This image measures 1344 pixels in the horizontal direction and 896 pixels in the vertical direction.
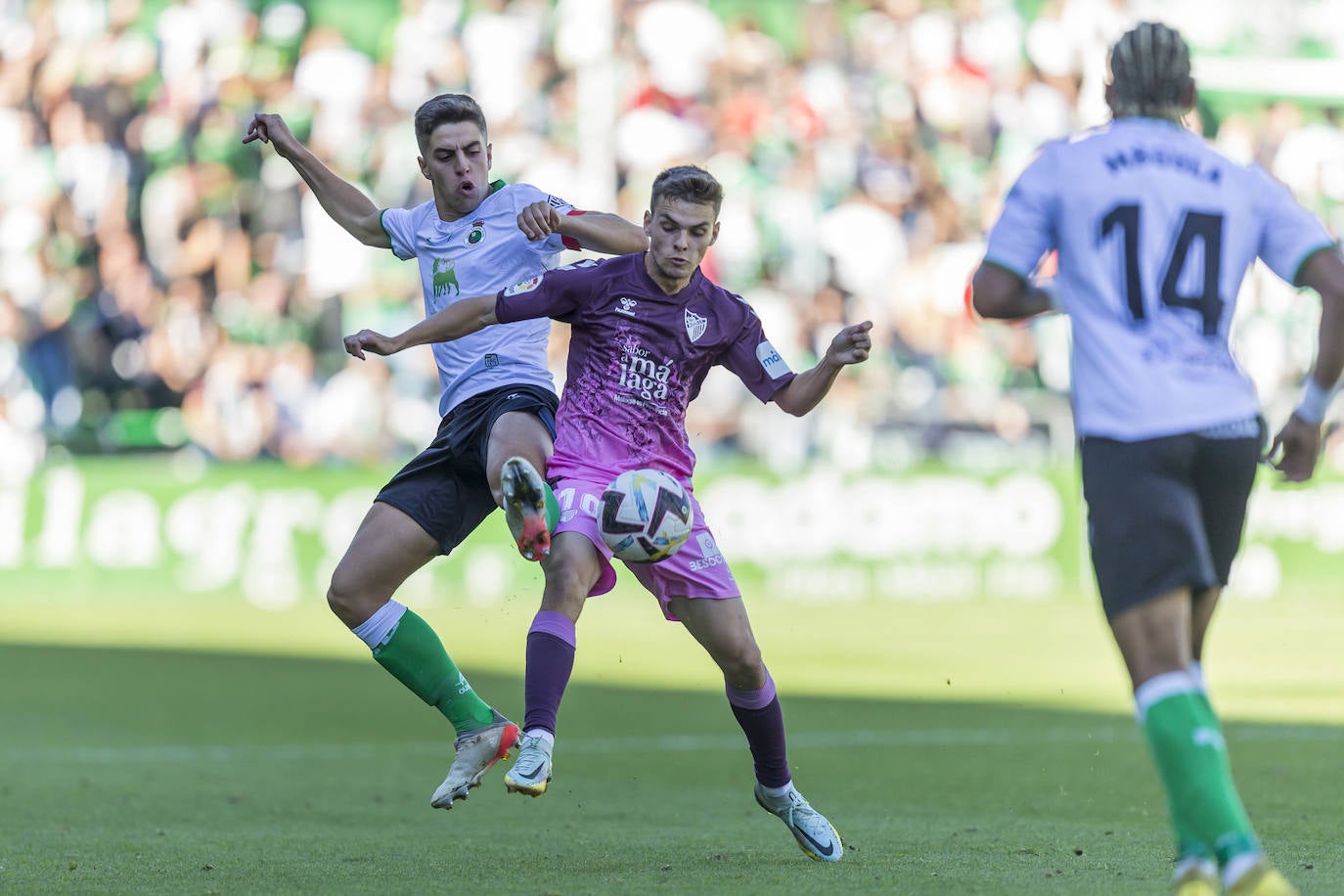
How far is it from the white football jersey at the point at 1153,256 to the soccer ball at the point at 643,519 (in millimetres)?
1773

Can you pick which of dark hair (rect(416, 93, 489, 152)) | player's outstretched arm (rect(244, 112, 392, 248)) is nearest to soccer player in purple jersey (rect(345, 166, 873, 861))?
dark hair (rect(416, 93, 489, 152))

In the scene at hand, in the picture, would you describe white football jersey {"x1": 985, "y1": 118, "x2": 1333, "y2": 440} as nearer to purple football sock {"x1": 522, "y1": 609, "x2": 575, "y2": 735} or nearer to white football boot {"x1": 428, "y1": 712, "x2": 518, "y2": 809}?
purple football sock {"x1": 522, "y1": 609, "x2": 575, "y2": 735}

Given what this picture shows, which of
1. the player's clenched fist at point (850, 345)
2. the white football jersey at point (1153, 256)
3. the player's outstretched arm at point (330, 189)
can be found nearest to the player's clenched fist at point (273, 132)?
the player's outstretched arm at point (330, 189)

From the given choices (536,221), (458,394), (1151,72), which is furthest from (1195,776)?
(458,394)

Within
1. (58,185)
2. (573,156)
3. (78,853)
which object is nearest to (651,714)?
(78,853)

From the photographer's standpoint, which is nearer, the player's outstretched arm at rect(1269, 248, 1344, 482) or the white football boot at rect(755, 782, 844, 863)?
the player's outstretched arm at rect(1269, 248, 1344, 482)

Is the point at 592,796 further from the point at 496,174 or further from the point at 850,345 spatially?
the point at 496,174

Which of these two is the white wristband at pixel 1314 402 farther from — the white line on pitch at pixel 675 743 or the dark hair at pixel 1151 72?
the white line on pitch at pixel 675 743

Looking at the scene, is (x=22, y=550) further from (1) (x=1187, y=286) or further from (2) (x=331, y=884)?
(1) (x=1187, y=286)

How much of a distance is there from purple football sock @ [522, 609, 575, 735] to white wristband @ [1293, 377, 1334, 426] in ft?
8.04

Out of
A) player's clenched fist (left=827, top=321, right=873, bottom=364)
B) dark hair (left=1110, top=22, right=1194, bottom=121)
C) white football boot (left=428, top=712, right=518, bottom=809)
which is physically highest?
dark hair (left=1110, top=22, right=1194, bottom=121)

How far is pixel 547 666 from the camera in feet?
19.4

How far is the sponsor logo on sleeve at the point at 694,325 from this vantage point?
6180 mm

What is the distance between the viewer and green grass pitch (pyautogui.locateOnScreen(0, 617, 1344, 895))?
18.7 ft
